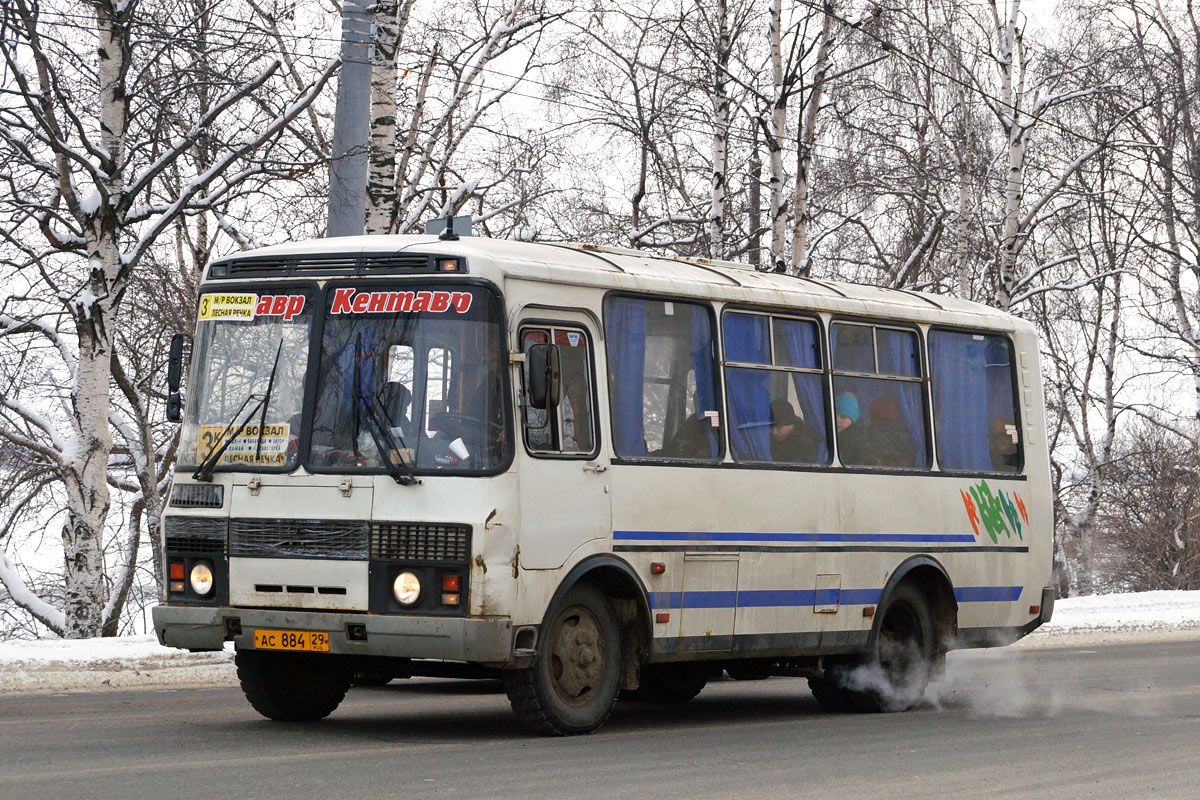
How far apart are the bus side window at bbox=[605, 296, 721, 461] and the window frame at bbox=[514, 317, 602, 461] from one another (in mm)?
156

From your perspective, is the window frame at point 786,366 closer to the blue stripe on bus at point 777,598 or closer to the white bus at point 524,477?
the white bus at point 524,477

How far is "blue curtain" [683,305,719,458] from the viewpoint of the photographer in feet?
37.7

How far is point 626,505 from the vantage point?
35.0 feet

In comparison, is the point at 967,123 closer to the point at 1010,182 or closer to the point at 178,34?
the point at 1010,182

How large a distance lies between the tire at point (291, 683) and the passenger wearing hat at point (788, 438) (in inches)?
129

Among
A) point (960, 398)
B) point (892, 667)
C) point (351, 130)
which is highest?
point (351, 130)

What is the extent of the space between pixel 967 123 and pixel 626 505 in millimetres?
21704

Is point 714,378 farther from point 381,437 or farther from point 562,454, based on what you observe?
point 381,437

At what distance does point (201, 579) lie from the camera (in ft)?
33.5

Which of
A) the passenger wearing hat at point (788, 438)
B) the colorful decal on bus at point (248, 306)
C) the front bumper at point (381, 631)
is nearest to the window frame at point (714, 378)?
the passenger wearing hat at point (788, 438)

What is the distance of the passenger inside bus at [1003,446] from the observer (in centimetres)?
1415

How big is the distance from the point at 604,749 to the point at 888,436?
4.25 meters

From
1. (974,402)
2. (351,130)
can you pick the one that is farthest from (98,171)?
(974,402)

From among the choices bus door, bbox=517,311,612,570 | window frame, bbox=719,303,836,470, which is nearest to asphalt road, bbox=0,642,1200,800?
bus door, bbox=517,311,612,570
